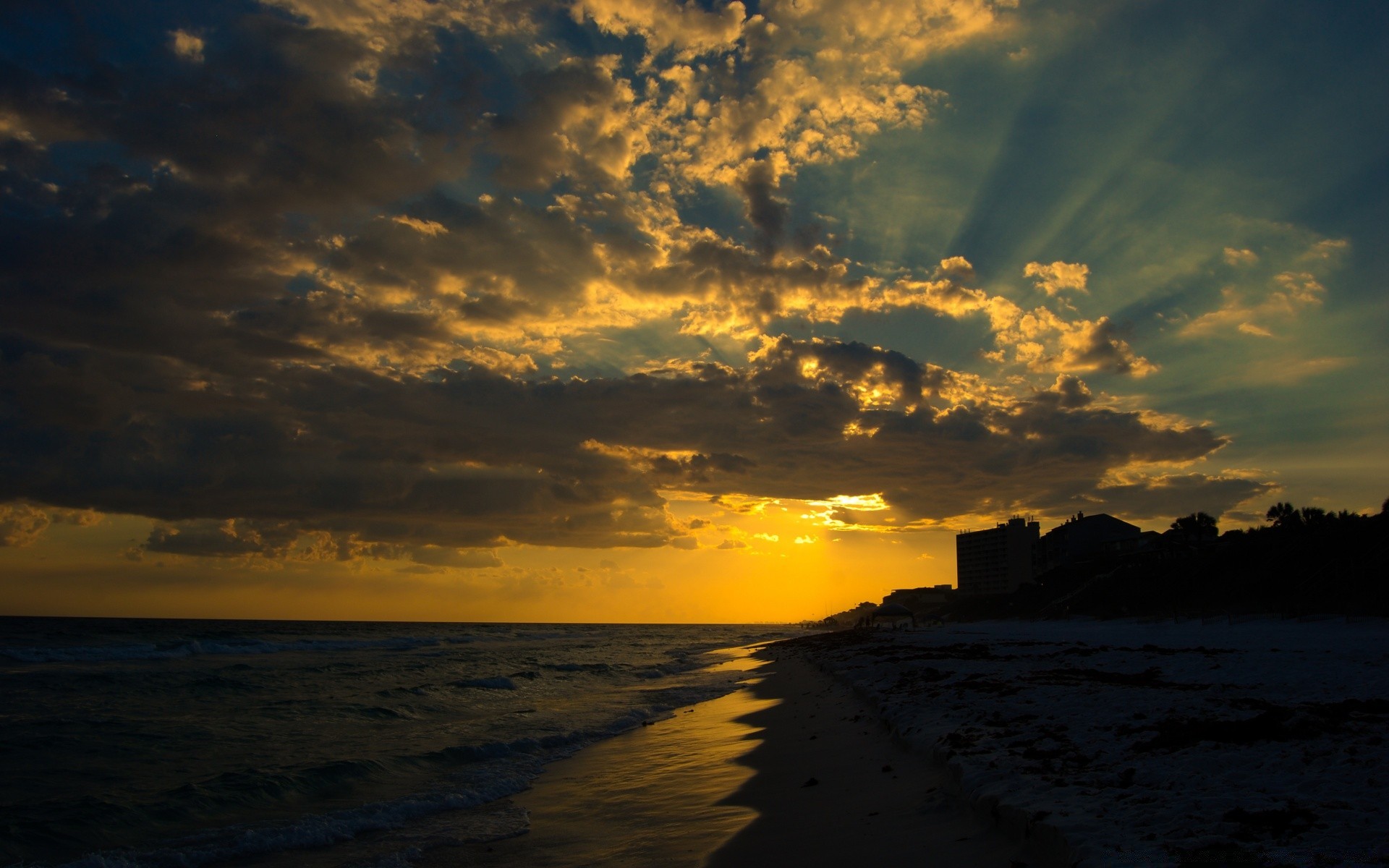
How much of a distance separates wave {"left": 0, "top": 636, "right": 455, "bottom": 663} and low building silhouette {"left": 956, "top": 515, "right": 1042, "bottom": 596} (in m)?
110

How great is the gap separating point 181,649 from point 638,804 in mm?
60201

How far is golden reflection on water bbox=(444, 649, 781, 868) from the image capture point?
8.78 m

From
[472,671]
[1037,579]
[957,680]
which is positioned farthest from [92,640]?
[1037,579]

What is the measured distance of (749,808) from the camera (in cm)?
1042

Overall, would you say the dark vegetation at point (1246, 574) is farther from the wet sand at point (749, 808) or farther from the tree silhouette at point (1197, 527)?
the wet sand at point (749, 808)

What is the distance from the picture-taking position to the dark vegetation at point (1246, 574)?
118ft

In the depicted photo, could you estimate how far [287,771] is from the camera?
1386cm

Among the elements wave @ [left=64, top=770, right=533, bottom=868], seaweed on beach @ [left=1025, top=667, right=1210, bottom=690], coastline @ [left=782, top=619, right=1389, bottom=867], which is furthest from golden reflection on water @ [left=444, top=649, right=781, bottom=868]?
seaweed on beach @ [left=1025, top=667, right=1210, bottom=690]

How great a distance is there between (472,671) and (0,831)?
2966cm

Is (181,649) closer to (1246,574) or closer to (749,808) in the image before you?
(749,808)

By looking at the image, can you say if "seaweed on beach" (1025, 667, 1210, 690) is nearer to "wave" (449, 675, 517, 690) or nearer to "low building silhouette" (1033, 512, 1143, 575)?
"wave" (449, 675, 517, 690)

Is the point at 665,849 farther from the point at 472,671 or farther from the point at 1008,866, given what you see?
the point at 472,671

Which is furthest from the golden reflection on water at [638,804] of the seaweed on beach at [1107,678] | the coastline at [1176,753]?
the seaweed on beach at [1107,678]

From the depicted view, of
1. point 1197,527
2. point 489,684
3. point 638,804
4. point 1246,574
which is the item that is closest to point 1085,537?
point 1197,527
